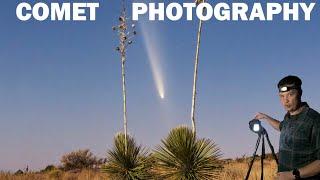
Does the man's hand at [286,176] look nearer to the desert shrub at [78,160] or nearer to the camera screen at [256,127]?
the camera screen at [256,127]

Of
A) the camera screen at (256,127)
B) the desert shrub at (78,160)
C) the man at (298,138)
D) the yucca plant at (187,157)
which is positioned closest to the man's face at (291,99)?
the man at (298,138)

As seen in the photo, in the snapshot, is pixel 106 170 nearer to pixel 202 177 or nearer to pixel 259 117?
pixel 202 177

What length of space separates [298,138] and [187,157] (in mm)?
7970

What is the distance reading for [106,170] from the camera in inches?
653

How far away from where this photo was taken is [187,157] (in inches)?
502

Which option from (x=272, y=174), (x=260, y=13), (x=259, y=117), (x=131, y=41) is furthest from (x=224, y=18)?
(x=259, y=117)

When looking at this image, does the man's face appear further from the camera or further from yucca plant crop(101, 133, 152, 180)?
yucca plant crop(101, 133, 152, 180)

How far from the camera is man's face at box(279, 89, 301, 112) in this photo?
487 centimetres

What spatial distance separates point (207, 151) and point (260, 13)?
15.3 ft

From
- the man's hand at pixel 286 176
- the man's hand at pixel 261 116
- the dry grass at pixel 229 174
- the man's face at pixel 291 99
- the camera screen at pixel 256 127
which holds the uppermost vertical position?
the man's face at pixel 291 99

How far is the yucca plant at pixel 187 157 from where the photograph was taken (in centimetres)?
1276

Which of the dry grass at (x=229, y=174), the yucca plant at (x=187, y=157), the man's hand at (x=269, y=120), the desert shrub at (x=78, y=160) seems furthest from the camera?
the desert shrub at (x=78, y=160)

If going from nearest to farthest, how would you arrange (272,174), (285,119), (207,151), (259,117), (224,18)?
(285,119)
(259,117)
(207,151)
(272,174)
(224,18)

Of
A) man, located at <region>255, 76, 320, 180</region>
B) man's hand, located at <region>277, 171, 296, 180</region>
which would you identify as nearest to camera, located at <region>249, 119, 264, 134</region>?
man, located at <region>255, 76, 320, 180</region>
